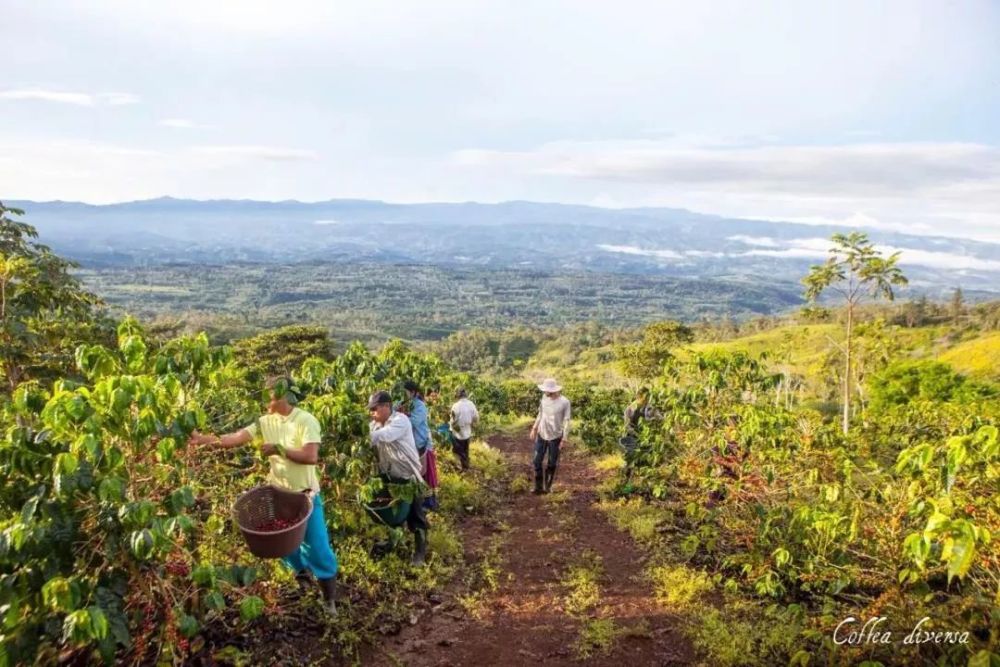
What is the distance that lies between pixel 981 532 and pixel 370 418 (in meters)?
4.32

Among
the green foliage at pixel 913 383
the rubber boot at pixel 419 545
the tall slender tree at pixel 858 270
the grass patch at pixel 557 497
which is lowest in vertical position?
the green foliage at pixel 913 383

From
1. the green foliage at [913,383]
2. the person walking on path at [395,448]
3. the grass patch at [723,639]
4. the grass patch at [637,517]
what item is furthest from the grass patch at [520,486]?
the green foliage at [913,383]

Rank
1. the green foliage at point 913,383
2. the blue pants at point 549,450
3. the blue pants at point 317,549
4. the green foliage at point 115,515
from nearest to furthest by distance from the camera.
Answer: the green foliage at point 115,515 → the blue pants at point 317,549 → the blue pants at point 549,450 → the green foliage at point 913,383

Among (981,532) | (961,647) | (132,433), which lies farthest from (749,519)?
(132,433)

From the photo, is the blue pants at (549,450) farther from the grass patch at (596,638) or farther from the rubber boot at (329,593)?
the rubber boot at (329,593)

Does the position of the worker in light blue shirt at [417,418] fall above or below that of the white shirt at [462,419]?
above

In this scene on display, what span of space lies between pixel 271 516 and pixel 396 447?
4.04 feet

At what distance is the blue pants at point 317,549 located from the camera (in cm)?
417

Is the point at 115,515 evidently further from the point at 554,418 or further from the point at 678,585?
the point at 554,418

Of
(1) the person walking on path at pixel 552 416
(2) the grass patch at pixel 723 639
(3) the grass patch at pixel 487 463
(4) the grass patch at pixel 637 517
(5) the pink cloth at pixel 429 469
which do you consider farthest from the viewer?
(3) the grass patch at pixel 487 463

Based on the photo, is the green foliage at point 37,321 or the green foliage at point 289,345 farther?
the green foliage at point 289,345

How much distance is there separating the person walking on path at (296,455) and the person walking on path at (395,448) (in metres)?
0.89

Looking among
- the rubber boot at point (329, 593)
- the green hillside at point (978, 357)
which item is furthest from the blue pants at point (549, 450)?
the green hillside at point (978, 357)

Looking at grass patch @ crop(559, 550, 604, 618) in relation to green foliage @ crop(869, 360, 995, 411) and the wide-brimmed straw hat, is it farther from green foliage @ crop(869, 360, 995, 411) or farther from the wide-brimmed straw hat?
green foliage @ crop(869, 360, 995, 411)
